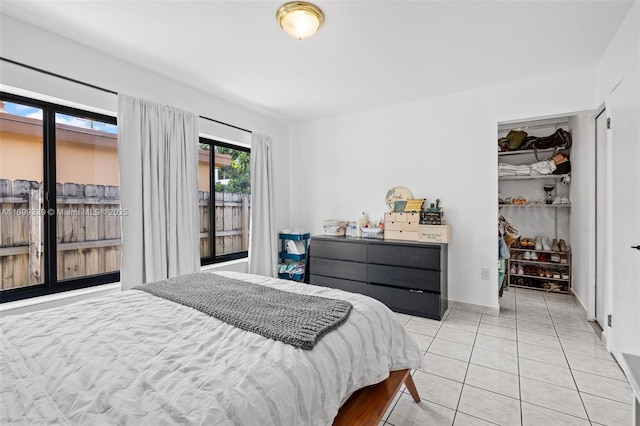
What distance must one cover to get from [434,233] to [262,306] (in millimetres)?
2368

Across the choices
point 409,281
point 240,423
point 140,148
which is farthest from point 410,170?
point 240,423

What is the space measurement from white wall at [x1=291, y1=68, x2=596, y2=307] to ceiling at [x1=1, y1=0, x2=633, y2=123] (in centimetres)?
22

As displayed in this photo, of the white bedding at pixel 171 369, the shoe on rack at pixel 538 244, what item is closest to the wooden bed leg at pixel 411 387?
the white bedding at pixel 171 369

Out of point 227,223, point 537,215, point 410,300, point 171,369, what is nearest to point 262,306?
point 171,369

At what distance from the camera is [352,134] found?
4.19m

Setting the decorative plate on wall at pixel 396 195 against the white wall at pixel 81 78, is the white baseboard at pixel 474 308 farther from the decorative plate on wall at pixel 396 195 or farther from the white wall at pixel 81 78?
the white wall at pixel 81 78

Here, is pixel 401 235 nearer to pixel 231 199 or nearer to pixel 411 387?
pixel 411 387

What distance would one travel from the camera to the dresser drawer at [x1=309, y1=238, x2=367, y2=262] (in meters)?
3.55

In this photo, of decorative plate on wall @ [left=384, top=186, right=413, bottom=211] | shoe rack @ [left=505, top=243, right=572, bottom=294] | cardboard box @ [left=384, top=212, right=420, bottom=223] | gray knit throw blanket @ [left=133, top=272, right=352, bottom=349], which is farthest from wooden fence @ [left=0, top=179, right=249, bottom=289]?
shoe rack @ [left=505, top=243, right=572, bottom=294]

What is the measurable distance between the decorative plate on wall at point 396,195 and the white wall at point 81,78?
87.3 inches

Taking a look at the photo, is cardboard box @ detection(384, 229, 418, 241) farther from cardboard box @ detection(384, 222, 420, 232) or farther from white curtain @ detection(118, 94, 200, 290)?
white curtain @ detection(118, 94, 200, 290)

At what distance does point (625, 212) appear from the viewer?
2105mm

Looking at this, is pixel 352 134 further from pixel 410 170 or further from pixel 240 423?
pixel 240 423

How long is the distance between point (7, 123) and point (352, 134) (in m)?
3.46
